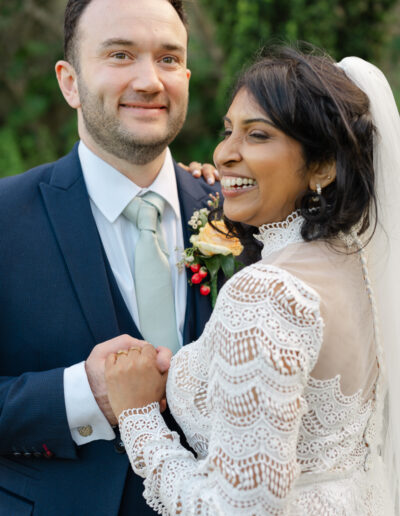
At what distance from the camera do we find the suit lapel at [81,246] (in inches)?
89.2

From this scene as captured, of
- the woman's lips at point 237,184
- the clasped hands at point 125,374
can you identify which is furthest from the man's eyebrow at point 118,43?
the clasped hands at point 125,374

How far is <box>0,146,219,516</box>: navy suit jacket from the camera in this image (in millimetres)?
2152

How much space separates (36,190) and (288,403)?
4.64 feet

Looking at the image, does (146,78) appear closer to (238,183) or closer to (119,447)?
(238,183)

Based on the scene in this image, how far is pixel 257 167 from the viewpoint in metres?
1.81

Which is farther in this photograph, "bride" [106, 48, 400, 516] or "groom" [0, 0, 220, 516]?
"groom" [0, 0, 220, 516]

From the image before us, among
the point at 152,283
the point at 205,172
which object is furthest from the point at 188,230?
the point at 205,172

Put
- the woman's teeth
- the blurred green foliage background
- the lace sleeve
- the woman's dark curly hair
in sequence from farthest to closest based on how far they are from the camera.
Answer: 1. the blurred green foliage background
2. the woman's teeth
3. the woman's dark curly hair
4. the lace sleeve

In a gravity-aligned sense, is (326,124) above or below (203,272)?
above

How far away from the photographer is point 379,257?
199 centimetres

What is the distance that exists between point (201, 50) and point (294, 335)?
24.7ft

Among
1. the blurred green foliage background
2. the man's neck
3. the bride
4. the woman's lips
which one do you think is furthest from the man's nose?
the blurred green foliage background

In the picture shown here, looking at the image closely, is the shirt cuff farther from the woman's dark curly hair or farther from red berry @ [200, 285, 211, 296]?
the woman's dark curly hair

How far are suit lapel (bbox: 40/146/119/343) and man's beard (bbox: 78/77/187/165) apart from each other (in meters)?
0.19
